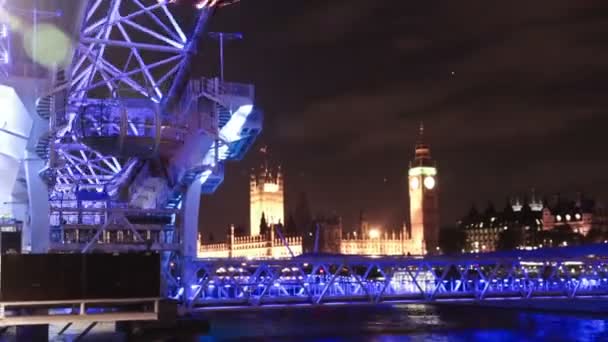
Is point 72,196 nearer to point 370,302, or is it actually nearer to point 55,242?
point 55,242

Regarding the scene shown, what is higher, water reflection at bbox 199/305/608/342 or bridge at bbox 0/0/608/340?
bridge at bbox 0/0/608/340

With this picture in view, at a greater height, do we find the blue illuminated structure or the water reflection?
the blue illuminated structure

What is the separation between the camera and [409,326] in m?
67.4

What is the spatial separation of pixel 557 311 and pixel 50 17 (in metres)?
54.5

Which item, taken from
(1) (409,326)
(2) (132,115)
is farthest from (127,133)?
(1) (409,326)

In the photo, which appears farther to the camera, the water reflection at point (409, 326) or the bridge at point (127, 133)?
the water reflection at point (409, 326)

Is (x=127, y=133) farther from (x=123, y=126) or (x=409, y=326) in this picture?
(x=409, y=326)

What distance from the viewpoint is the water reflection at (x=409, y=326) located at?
5738cm

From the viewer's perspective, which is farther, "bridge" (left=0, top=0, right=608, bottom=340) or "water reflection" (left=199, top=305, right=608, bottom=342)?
"water reflection" (left=199, top=305, right=608, bottom=342)

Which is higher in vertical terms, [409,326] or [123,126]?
[123,126]

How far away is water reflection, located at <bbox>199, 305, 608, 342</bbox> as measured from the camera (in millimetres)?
57375

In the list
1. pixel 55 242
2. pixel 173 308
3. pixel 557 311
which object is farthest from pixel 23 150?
pixel 557 311

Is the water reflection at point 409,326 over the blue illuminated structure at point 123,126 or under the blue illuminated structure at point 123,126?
under

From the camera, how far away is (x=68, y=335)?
5078 cm
